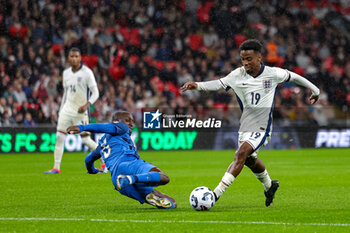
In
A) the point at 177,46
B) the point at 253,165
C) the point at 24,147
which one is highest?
the point at 177,46

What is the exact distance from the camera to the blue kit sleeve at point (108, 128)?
280 inches

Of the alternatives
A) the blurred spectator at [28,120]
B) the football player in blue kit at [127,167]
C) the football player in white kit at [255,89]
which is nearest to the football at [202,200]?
the football player in blue kit at [127,167]

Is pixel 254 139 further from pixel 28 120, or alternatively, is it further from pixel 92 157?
pixel 28 120

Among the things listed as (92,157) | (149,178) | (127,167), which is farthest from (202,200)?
(92,157)

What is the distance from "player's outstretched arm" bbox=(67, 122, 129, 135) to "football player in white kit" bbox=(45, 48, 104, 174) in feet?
18.0

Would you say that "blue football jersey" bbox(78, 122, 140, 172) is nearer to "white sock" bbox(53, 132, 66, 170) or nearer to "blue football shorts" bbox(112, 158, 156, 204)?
"blue football shorts" bbox(112, 158, 156, 204)

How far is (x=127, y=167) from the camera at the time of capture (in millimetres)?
7461

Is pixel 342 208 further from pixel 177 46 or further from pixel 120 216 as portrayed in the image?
pixel 177 46

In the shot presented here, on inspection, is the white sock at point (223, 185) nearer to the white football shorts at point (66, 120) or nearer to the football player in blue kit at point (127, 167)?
the football player in blue kit at point (127, 167)

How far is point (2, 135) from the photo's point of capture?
1964 cm

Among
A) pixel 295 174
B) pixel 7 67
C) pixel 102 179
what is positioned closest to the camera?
pixel 102 179

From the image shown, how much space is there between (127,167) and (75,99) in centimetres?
616

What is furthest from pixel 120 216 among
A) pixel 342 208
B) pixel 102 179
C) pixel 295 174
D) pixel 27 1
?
pixel 27 1

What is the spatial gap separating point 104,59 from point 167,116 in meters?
3.13
